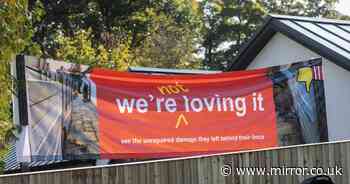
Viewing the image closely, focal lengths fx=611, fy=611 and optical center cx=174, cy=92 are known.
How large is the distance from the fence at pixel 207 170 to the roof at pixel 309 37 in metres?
4.47

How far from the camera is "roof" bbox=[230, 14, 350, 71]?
1250 centimetres

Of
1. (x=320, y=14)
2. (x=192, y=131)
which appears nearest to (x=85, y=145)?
(x=192, y=131)

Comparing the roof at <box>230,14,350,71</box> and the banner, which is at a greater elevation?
the roof at <box>230,14,350,71</box>

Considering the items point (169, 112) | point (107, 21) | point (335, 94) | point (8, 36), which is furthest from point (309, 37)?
point (107, 21)

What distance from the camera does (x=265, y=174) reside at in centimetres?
739

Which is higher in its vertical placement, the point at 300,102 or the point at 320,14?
the point at 320,14

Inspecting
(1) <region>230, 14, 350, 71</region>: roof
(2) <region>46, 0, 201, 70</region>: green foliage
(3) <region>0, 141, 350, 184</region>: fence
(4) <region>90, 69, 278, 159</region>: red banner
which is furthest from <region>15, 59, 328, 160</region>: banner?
(2) <region>46, 0, 201, 70</region>: green foliage

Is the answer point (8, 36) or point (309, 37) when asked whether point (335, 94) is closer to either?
point (309, 37)

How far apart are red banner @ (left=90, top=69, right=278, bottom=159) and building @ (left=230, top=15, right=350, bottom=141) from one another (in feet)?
10.0

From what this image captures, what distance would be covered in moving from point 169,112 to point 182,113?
229 mm

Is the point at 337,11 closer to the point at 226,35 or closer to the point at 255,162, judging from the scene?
the point at 226,35

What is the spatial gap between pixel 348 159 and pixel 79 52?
15.3 metres

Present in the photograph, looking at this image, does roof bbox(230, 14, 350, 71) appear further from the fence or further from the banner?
the fence

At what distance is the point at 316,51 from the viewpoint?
12930 mm
